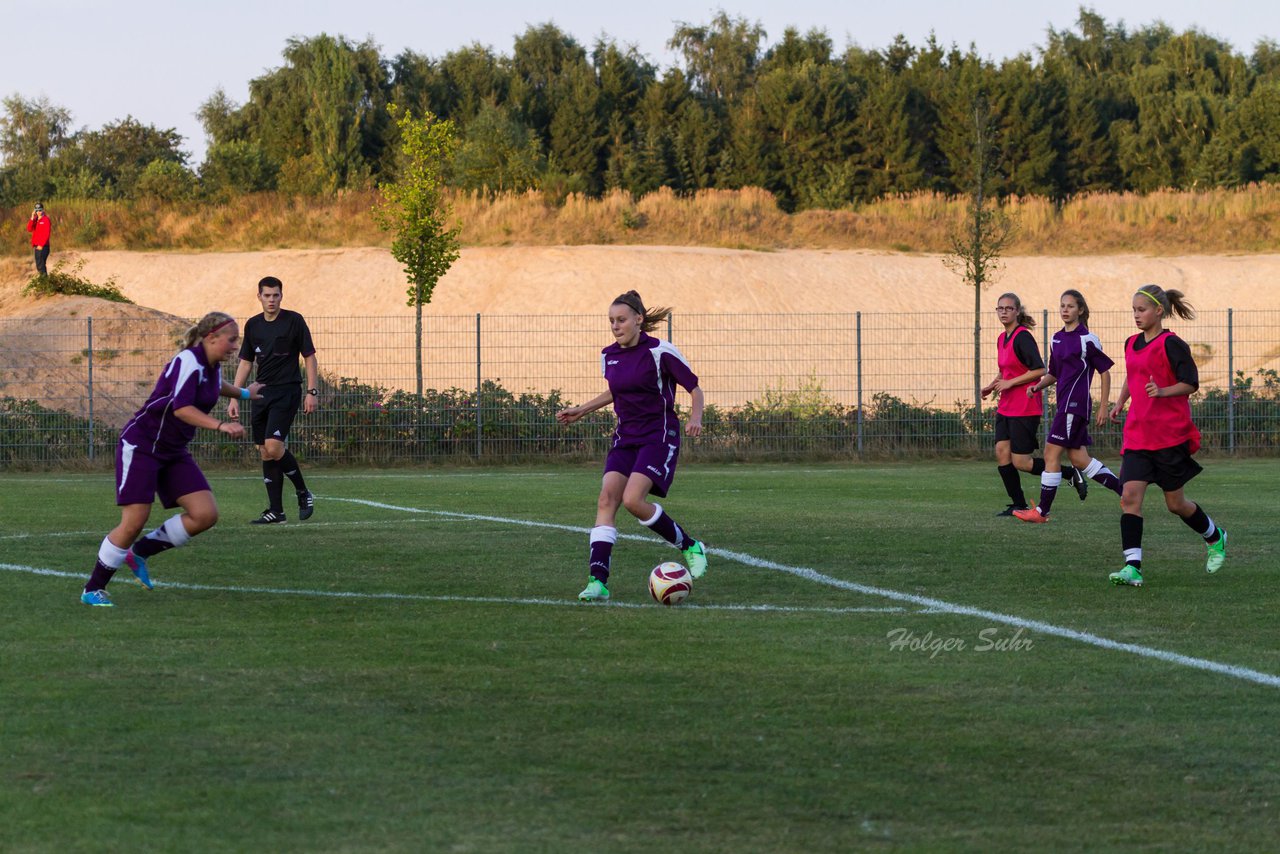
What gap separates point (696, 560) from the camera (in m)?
8.73

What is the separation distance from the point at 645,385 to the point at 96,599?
3212 mm

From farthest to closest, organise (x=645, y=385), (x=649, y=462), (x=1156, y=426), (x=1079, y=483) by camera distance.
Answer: (x=1079, y=483) < (x=1156, y=426) < (x=645, y=385) < (x=649, y=462)

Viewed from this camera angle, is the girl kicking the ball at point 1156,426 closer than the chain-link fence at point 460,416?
Yes

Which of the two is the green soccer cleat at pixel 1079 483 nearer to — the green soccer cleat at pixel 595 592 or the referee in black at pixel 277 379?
the referee in black at pixel 277 379

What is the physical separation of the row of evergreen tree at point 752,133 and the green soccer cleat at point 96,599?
43.3 metres

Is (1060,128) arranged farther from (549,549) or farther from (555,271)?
(549,549)

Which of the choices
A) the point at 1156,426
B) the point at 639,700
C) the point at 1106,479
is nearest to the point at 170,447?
the point at 639,700

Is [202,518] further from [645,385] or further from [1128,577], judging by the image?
[1128,577]

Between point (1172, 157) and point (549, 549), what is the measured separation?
54638 mm


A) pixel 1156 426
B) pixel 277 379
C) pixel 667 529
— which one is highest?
pixel 277 379

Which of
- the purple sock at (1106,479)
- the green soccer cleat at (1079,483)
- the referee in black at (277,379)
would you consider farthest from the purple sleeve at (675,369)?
the green soccer cleat at (1079,483)

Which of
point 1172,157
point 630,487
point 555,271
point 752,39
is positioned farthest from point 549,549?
point 752,39

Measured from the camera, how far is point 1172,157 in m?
59.4

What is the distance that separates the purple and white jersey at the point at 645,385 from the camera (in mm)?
8742
